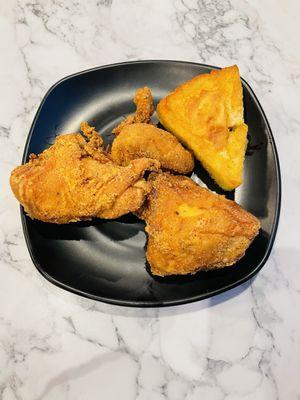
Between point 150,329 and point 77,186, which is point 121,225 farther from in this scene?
point 150,329

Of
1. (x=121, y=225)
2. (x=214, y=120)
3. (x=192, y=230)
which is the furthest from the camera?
(x=121, y=225)

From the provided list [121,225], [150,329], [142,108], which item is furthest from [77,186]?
[150,329]

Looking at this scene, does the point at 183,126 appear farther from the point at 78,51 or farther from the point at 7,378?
the point at 7,378

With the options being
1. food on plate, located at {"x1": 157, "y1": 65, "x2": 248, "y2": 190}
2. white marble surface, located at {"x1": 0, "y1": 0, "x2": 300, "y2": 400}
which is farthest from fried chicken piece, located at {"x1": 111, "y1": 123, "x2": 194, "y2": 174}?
white marble surface, located at {"x1": 0, "y1": 0, "x2": 300, "y2": 400}

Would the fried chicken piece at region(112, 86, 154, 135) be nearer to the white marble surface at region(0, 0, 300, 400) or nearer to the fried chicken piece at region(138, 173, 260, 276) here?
the fried chicken piece at region(138, 173, 260, 276)

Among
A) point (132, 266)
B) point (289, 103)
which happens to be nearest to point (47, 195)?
point (132, 266)
